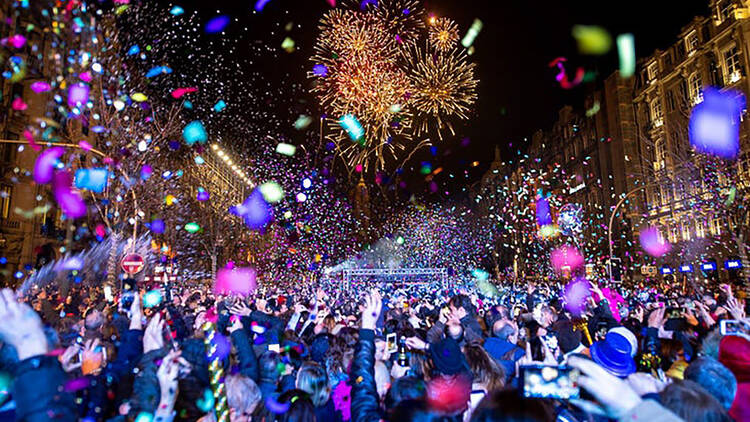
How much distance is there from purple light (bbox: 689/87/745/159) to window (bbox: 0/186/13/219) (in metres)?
45.6

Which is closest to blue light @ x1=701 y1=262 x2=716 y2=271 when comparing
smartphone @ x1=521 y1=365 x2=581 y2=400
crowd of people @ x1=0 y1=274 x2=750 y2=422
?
crowd of people @ x1=0 y1=274 x2=750 y2=422

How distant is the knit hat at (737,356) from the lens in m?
3.86

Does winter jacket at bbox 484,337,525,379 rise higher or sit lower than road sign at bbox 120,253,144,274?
lower

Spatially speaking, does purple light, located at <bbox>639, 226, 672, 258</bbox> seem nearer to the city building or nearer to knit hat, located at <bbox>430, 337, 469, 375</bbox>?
the city building

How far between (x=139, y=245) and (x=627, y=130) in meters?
50.2

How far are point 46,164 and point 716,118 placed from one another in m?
49.2

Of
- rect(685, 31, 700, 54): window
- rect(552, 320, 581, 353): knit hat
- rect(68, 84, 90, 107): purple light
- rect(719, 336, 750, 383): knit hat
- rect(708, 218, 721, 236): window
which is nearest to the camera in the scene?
rect(719, 336, 750, 383): knit hat

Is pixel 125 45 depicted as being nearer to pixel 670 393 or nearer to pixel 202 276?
pixel 202 276

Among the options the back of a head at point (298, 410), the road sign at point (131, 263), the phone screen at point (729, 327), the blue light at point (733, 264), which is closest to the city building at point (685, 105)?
the blue light at point (733, 264)

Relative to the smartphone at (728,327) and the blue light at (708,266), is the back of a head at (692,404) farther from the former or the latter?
the blue light at (708,266)

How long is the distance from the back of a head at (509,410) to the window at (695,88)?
48.6 meters

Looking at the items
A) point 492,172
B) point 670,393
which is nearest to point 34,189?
point 670,393

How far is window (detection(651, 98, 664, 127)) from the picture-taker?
160 feet

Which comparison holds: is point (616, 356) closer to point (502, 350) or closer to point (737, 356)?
point (737, 356)
